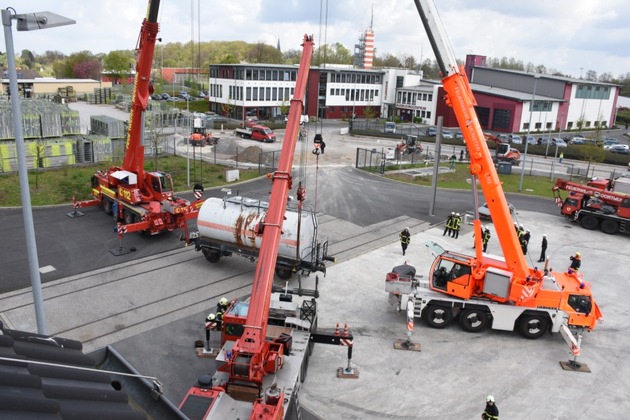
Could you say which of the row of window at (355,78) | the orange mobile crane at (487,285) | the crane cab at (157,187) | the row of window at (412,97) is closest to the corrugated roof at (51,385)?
the orange mobile crane at (487,285)

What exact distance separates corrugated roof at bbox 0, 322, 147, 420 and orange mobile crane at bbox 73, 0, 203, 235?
725 inches

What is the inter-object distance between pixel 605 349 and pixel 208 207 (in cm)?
1508

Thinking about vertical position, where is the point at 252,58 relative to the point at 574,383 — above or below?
above

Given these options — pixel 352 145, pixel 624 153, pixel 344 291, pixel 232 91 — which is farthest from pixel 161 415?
pixel 232 91

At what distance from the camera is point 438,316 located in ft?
55.5

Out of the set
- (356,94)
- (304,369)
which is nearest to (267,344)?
(304,369)

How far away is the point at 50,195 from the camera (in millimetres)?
30422

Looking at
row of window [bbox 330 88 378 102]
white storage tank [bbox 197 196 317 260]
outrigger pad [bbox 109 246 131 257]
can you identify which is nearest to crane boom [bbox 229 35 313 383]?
white storage tank [bbox 197 196 317 260]

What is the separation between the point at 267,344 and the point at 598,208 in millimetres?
24498

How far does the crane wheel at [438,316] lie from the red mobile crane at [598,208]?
1665 centimetres

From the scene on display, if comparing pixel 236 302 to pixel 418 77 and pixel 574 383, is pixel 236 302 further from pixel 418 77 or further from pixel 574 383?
pixel 418 77

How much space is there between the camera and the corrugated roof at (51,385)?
3.25 m

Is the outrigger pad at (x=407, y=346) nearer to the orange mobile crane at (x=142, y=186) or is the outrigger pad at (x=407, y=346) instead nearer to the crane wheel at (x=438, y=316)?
the crane wheel at (x=438, y=316)

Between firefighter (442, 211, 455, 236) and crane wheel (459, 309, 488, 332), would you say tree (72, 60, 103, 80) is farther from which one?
crane wheel (459, 309, 488, 332)
